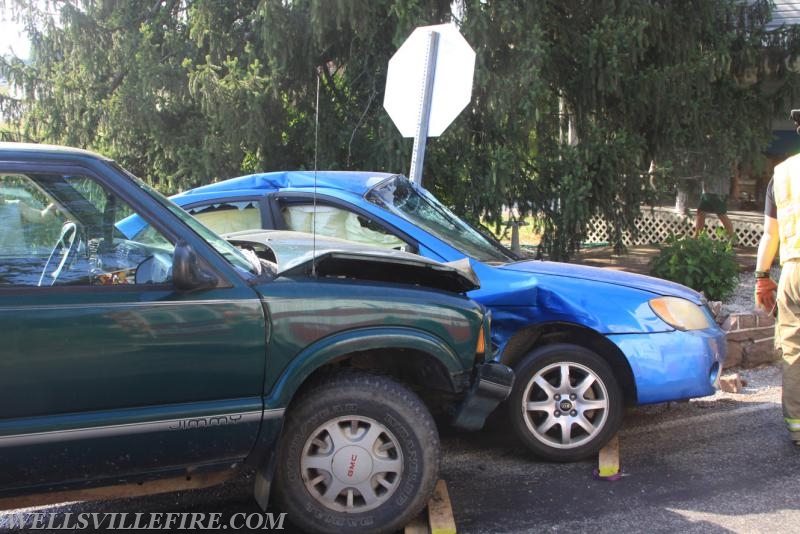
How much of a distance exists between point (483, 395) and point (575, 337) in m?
1.23

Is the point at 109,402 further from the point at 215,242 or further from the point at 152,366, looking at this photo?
the point at 215,242

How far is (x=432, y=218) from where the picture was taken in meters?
5.48

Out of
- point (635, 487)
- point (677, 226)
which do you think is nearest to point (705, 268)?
point (635, 487)

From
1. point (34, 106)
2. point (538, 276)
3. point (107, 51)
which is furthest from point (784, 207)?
point (34, 106)

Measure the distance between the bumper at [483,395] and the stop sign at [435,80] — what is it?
104 inches

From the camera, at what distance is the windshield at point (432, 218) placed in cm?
521

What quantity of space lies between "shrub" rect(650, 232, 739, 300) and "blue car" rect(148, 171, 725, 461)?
9.62 ft

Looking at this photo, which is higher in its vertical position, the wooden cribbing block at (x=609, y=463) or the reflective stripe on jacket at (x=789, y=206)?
the reflective stripe on jacket at (x=789, y=206)

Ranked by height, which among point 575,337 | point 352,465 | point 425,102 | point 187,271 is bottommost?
point 352,465

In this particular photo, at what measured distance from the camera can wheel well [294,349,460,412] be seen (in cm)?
385

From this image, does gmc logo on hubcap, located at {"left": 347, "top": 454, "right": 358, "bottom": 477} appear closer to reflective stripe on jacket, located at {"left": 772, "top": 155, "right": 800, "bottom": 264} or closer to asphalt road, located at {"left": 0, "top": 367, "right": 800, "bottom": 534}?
asphalt road, located at {"left": 0, "top": 367, "right": 800, "bottom": 534}

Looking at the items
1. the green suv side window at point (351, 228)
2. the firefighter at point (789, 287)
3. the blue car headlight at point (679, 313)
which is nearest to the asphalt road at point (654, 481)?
the firefighter at point (789, 287)

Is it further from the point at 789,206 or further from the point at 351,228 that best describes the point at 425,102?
the point at 789,206

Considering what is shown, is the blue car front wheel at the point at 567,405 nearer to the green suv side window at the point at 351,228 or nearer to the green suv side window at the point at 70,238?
the green suv side window at the point at 351,228
